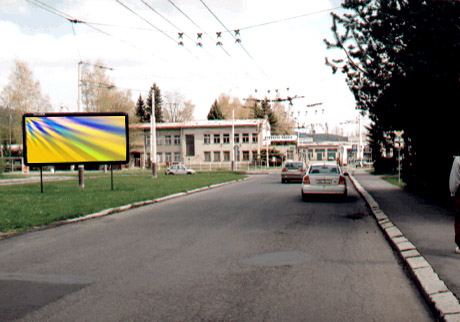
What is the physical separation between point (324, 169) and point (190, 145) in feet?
228

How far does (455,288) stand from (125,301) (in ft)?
12.0

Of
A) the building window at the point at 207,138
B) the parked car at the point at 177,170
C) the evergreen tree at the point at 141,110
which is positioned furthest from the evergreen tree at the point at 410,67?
the evergreen tree at the point at 141,110

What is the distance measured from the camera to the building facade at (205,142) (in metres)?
80.2

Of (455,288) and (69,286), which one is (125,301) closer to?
(69,286)

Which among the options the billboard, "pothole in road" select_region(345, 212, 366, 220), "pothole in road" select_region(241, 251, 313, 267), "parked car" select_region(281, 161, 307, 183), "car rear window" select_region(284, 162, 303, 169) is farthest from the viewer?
"car rear window" select_region(284, 162, 303, 169)

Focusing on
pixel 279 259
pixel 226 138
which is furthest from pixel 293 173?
pixel 226 138

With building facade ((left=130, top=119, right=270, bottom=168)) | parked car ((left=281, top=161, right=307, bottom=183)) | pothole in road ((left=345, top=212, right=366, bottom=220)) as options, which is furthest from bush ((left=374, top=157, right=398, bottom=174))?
pothole in road ((left=345, top=212, right=366, bottom=220))

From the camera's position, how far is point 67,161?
69.2ft

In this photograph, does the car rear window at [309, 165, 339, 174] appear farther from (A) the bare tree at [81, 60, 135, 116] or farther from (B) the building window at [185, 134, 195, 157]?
(B) the building window at [185, 134, 195, 157]

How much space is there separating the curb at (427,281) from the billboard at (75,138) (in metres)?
14.6

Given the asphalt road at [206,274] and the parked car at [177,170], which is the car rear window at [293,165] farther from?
the parked car at [177,170]

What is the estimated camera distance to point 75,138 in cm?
2112

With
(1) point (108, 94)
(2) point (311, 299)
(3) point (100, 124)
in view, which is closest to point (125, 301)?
(2) point (311, 299)

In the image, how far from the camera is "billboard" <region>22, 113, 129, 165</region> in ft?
68.7
